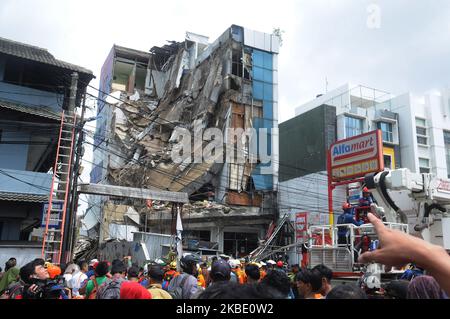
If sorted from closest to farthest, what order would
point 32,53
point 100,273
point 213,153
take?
point 100,273, point 32,53, point 213,153

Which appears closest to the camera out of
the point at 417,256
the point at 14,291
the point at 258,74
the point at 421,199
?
the point at 417,256

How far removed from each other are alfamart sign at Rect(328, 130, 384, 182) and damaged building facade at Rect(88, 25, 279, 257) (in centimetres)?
870

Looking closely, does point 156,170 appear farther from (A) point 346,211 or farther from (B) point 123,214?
(A) point 346,211

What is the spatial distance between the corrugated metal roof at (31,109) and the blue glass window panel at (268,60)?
2037 centimetres

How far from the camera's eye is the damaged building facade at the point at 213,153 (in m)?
28.2

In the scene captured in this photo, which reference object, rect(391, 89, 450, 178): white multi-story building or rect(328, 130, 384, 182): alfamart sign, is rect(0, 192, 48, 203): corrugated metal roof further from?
rect(391, 89, 450, 178): white multi-story building

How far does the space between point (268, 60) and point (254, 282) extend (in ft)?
106

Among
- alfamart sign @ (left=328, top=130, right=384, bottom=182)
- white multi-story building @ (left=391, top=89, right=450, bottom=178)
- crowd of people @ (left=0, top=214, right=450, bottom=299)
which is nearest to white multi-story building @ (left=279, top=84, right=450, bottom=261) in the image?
white multi-story building @ (left=391, top=89, right=450, bottom=178)

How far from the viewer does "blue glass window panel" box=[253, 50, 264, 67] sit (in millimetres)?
32781

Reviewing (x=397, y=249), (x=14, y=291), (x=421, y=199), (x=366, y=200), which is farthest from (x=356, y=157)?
(x=397, y=249)

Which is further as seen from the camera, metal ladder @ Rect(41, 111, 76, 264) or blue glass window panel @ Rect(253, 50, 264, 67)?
blue glass window panel @ Rect(253, 50, 264, 67)

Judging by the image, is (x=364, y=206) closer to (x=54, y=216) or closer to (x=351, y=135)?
(x=54, y=216)

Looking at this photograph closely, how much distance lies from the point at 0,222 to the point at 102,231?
1386 centimetres

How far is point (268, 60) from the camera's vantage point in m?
33.3
